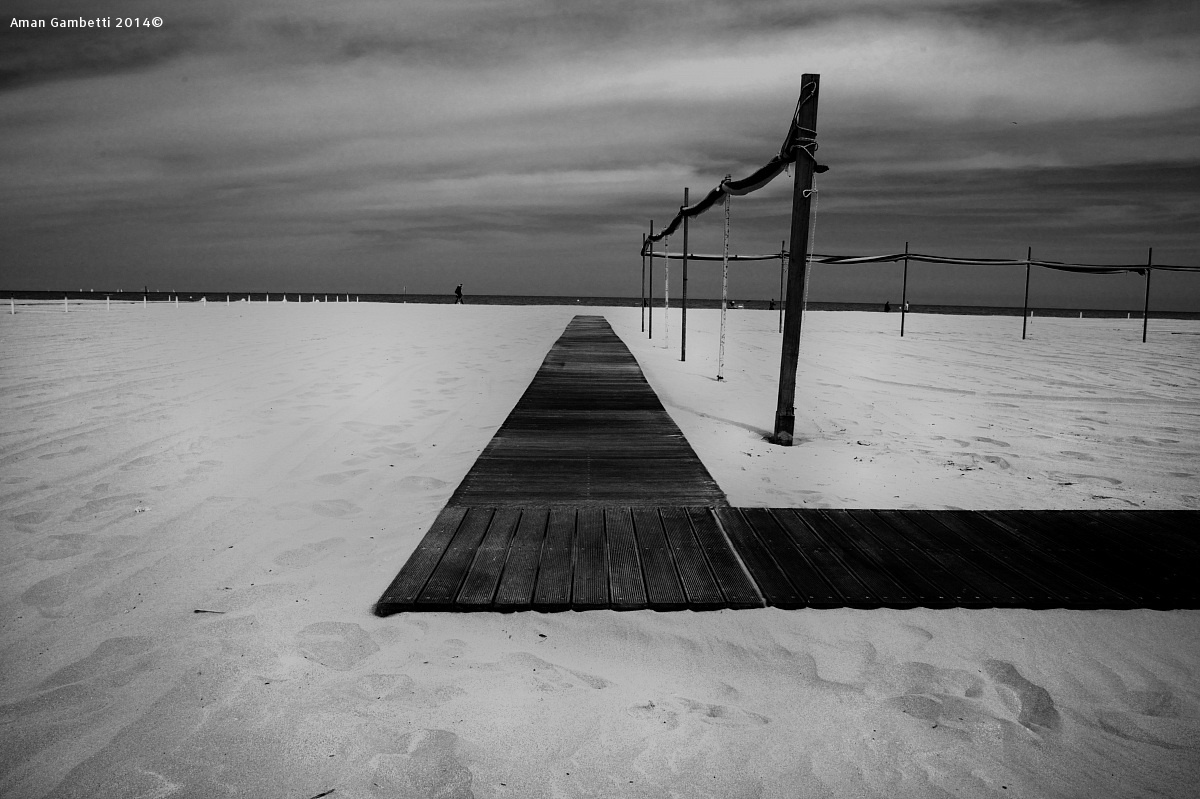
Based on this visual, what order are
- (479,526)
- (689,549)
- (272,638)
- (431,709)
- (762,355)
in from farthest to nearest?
(762,355) → (479,526) → (689,549) → (272,638) → (431,709)

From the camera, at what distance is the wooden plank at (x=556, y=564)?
92.6 inches

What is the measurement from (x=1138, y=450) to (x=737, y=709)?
4875 mm

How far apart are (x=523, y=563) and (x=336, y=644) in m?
0.78

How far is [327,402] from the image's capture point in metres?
6.32

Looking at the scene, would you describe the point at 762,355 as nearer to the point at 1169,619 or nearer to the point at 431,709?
the point at 1169,619

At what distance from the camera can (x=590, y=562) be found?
2674mm

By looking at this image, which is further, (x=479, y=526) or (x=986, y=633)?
(x=479, y=526)

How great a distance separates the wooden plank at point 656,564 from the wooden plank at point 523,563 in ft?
1.47

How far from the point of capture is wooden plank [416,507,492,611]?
236cm

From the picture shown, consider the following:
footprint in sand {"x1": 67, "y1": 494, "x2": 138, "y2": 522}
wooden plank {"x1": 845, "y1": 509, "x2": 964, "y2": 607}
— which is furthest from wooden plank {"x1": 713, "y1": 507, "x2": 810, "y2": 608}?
footprint in sand {"x1": 67, "y1": 494, "x2": 138, "y2": 522}

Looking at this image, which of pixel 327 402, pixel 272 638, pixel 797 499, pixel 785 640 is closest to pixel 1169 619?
pixel 785 640

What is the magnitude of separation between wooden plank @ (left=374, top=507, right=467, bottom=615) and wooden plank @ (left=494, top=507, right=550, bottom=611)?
0.31m

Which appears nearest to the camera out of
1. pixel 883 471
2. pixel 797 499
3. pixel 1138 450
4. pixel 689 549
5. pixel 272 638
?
pixel 272 638

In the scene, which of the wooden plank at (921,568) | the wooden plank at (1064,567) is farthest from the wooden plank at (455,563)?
the wooden plank at (1064,567)
